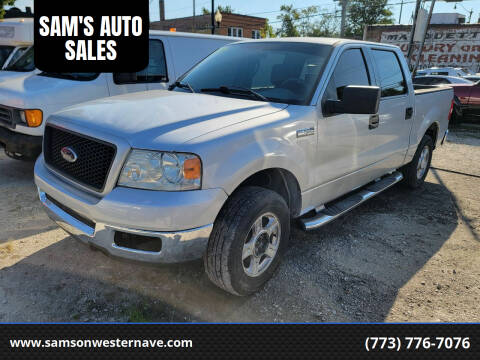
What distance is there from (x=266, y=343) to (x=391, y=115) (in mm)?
2697

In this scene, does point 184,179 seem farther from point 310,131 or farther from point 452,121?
point 452,121

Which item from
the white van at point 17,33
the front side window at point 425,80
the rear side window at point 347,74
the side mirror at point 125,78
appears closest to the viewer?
the rear side window at point 347,74

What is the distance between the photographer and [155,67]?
216 inches

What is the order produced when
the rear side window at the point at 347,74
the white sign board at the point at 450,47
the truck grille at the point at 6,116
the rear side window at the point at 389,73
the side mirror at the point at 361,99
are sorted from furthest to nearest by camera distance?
1. the white sign board at the point at 450,47
2. the truck grille at the point at 6,116
3. the rear side window at the point at 389,73
4. the rear side window at the point at 347,74
5. the side mirror at the point at 361,99

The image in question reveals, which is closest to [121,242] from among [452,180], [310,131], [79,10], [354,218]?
[310,131]

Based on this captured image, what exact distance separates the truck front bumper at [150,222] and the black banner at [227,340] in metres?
0.47

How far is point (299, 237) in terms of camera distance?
143 inches

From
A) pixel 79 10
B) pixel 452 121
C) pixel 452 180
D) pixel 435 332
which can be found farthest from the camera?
pixel 452 121

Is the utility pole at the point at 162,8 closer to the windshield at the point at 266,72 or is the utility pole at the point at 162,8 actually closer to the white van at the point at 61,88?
the white van at the point at 61,88

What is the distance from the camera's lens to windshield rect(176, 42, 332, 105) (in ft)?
9.81

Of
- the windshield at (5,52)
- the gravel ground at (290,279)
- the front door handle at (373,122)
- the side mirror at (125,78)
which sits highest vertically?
the windshield at (5,52)

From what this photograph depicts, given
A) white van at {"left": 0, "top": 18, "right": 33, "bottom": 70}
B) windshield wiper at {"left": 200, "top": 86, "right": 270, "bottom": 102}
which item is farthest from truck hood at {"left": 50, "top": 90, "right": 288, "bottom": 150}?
white van at {"left": 0, "top": 18, "right": 33, "bottom": 70}

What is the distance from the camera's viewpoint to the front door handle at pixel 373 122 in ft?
11.4

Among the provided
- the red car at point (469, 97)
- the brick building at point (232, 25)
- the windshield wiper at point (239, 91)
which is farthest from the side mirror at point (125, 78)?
the brick building at point (232, 25)
